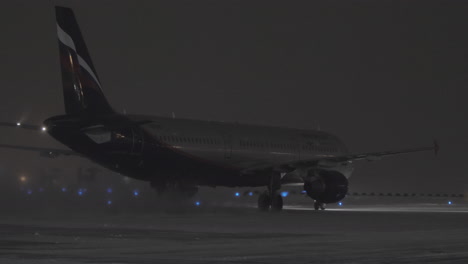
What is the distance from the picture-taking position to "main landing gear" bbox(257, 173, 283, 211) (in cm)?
3862

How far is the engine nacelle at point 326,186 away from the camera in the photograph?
37.4 meters

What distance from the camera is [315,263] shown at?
551 inches

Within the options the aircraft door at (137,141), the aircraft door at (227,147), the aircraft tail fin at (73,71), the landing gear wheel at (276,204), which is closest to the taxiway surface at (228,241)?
the aircraft tail fin at (73,71)

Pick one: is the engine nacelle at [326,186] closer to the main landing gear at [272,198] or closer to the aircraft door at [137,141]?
the main landing gear at [272,198]

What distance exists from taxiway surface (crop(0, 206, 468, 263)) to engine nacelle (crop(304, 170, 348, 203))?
971 cm

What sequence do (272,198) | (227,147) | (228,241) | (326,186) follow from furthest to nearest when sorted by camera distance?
(227,147) < (272,198) < (326,186) < (228,241)

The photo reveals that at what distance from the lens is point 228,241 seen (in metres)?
18.7

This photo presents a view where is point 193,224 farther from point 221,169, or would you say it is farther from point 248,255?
point 221,169

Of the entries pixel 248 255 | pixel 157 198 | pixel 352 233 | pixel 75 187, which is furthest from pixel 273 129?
pixel 248 255

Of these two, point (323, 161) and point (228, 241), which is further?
point (323, 161)

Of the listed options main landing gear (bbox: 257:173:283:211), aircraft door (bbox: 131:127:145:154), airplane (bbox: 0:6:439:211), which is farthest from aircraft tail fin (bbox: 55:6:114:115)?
main landing gear (bbox: 257:173:283:211)

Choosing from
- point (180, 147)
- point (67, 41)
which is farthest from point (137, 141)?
point (67, 41)

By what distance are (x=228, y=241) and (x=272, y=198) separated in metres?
20.2

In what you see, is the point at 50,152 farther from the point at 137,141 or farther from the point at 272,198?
the point at 272,198
